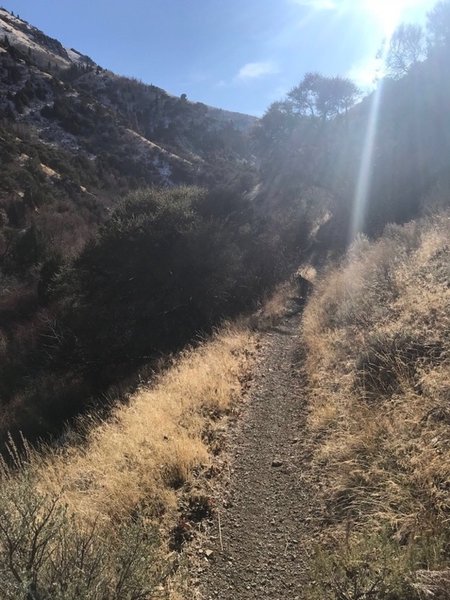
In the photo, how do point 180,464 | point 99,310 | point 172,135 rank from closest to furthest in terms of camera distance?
point 180,464 → point 99,310 → point 172,135

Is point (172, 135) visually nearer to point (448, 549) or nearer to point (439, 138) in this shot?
point (439, 138)

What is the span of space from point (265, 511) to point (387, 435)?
1.76 meters

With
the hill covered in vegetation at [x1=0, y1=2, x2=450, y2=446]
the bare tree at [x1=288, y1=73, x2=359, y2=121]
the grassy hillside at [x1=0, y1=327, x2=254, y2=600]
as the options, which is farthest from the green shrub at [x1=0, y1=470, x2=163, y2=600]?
the bare tree at [x1=288, y1=73, x2=359, y2=121]

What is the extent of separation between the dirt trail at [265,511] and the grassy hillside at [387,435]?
305 mm

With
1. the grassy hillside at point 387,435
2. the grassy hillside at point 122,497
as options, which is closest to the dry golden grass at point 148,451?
the grassy hillside at point 122,497

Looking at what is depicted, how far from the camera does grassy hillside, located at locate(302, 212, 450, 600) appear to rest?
10.9 feet

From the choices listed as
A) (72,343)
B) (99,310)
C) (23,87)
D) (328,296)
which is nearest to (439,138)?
(328,296)

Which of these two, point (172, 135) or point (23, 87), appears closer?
point (23, 87)

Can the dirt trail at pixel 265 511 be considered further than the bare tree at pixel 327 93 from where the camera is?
No

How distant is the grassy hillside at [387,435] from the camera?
3.31 meters

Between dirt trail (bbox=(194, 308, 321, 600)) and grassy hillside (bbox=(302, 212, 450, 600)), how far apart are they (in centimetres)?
31

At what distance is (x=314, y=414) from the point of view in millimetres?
6738

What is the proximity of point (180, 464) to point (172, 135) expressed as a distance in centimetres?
10439

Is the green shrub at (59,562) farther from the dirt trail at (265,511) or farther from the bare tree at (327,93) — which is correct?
the bare tree at (327,93)
